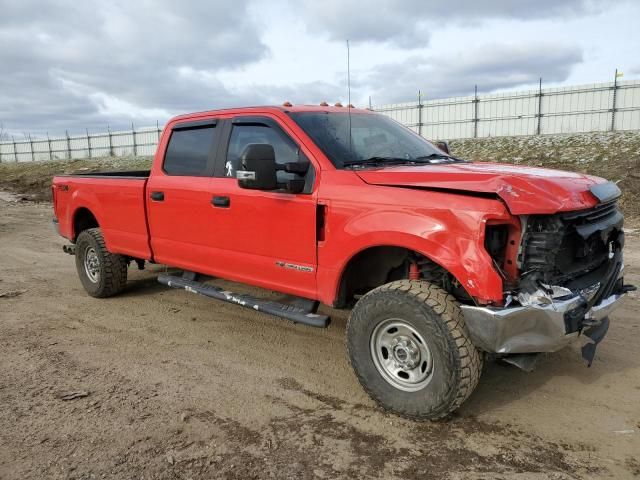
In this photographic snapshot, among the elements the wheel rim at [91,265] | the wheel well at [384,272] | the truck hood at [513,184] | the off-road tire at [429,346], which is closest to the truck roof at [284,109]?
the truck hood at [513,184]

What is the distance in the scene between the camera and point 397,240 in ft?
10.8

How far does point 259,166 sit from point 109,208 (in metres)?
2.91

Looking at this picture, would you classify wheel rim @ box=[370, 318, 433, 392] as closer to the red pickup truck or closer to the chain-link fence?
the red pickup truck

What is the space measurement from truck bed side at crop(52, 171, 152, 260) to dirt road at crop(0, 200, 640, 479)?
0.89 m

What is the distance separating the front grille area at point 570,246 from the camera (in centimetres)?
299

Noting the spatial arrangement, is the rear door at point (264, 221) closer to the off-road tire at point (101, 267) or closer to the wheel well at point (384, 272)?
the wheel well at point (384, 272)

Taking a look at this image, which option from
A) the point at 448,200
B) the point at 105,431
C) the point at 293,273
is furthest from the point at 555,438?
the point at 105,431

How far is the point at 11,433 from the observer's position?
10.7ft

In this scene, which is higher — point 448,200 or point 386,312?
point 448,200

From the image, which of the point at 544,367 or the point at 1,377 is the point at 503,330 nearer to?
the point at 544,367

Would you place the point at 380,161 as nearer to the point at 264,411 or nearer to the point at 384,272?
the point at 384,272

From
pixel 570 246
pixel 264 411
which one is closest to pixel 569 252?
pixel 570 246

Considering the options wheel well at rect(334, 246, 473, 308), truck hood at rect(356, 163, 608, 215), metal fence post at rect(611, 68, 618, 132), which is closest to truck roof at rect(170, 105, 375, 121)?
truck hood at rect(356, 163, 608, 215)

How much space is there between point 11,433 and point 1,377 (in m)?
1.01
